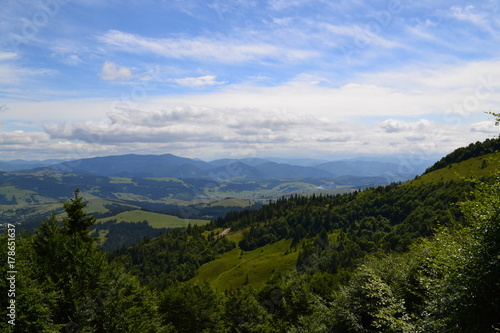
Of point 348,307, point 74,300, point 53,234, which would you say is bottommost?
point 348,307

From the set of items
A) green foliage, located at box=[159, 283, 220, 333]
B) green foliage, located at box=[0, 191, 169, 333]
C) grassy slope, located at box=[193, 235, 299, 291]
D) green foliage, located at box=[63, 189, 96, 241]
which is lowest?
grassy slope, located at box=[193, 235, 299, 291]

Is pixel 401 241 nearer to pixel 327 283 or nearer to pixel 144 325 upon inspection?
pixel 327 283

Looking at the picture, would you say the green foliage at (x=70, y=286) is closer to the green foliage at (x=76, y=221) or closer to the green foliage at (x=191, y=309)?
the green foliage at (x=76, y=221)

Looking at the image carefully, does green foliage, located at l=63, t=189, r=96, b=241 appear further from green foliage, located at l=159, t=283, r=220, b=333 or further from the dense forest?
green foliage, located at l=159, t=283, r=220, b=333

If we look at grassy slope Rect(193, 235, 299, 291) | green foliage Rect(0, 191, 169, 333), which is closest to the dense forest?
green foliage Rect(0, 191, 169, 333)

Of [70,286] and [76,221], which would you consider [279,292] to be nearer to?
[76,221]

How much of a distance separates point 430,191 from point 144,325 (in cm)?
20883

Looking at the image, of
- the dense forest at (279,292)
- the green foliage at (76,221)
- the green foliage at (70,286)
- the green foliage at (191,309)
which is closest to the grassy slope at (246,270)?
the dense forest at (279,292)

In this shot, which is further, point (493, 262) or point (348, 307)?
point (348, 307)

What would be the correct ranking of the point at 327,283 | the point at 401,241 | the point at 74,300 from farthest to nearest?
the point at 401,241 → the point at 327,283 → the point at 74,300

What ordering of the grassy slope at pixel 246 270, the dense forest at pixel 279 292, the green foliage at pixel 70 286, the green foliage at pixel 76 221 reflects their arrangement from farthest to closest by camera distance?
the grassy slope at pixel 246 270 → the green foliage at pixel 76 221 → the green foliage at pixel 70 286 → the dense forest at pixel 279 292

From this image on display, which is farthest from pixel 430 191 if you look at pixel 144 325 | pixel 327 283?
pixel 144 325

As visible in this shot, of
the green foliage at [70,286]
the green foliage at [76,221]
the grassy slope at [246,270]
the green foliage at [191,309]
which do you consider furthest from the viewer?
the grassy slope at [246,270]

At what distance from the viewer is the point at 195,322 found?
60.2 m
